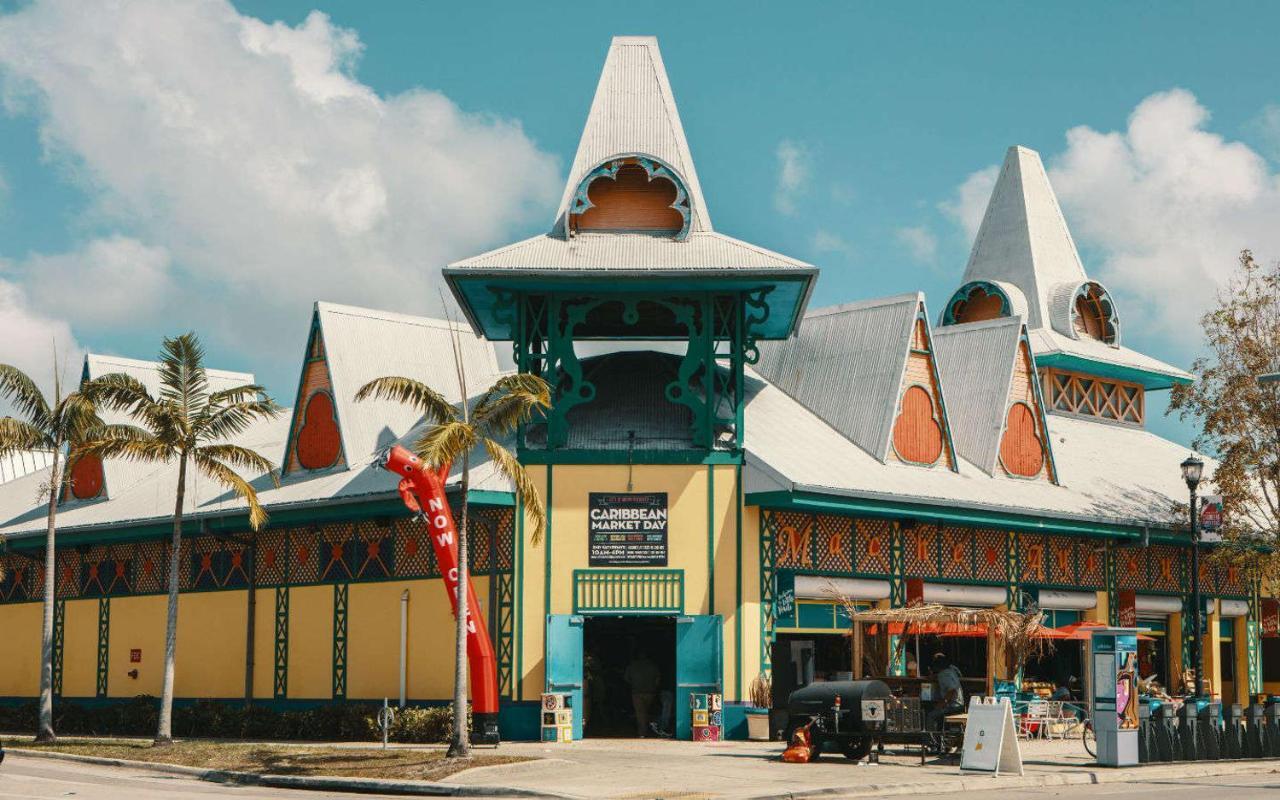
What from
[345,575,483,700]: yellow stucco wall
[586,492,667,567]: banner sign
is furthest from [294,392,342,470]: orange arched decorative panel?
[586,492,667,567]: banner sign

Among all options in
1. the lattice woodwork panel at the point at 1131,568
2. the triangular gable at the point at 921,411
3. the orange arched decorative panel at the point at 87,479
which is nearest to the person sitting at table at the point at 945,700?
the triangular gable at the point at 921,411

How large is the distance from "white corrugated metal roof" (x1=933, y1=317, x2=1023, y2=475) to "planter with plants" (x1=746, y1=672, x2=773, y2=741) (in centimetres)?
1007

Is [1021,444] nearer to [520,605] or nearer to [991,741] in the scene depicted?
[520,605]

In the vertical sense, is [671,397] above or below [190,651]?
above

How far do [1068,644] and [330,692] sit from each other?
18971 mm

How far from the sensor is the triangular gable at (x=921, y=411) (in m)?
36.5

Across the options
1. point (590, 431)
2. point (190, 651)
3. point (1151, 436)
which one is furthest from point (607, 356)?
point (1151, 436)

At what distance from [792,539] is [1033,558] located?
7812 millimetres

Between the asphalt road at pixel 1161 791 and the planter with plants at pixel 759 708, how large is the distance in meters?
8.76

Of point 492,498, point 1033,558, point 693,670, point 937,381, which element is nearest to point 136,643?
point 492,498

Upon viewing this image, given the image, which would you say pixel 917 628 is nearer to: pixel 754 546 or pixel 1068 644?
pixel 754 546

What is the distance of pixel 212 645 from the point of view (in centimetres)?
3731

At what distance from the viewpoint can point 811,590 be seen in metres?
32.4

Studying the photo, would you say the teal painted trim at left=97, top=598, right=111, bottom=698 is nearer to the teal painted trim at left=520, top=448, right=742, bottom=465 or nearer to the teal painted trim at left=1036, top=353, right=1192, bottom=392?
the teal painted trim at left=520, top=448, right=742, bottom=465
